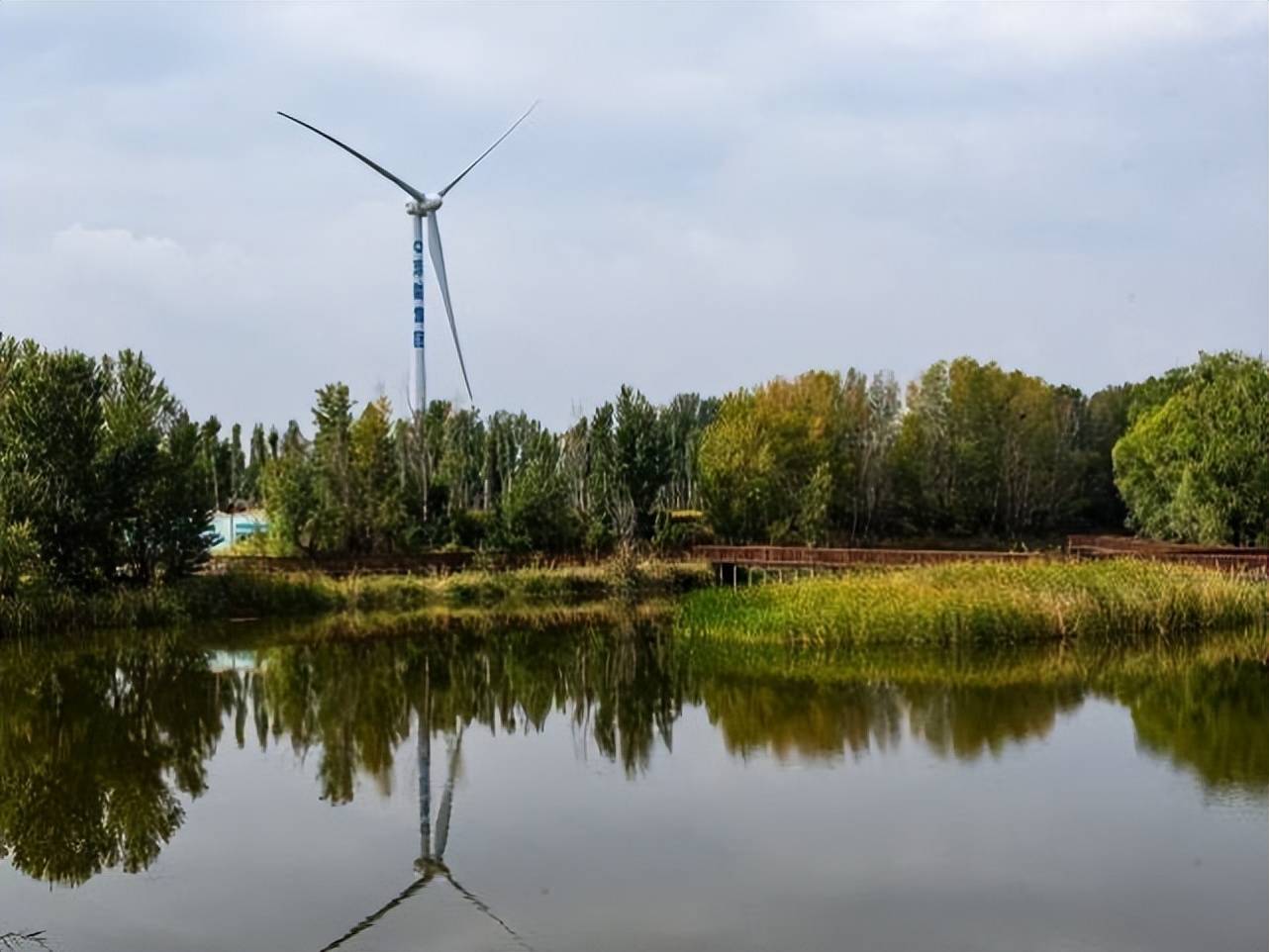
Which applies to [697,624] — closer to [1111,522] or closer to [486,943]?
[486,943]

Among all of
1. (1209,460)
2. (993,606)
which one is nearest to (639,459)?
(1209,460)

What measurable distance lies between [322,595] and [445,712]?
1664 centimetres

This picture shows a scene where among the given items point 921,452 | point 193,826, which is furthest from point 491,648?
point 921,452

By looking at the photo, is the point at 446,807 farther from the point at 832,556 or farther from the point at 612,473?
the point at 612,473

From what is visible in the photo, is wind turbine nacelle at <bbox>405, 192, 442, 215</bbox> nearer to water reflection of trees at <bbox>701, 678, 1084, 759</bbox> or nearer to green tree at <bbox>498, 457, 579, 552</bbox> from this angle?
green tree at <bbox>498, 457, 579, 552</bbox>

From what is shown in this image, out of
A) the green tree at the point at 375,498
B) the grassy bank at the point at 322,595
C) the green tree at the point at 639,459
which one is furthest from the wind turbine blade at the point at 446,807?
the green tree at the point at 639,459

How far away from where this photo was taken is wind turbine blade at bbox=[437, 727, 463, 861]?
1333 cm

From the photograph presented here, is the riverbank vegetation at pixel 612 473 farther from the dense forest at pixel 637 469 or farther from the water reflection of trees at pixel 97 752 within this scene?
the water reflection of trees at pixel 97 752

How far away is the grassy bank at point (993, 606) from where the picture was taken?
27.2 m

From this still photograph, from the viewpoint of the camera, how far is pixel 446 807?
1485 cm

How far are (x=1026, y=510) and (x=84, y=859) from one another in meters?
57.8

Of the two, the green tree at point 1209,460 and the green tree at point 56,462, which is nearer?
the green tree at point 56,462

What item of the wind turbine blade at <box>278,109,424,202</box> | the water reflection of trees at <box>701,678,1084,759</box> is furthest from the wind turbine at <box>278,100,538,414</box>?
the water reflection of trees at <box>701,678,1084,759</box>

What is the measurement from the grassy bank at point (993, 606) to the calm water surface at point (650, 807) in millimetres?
2036
